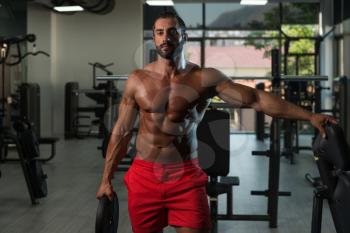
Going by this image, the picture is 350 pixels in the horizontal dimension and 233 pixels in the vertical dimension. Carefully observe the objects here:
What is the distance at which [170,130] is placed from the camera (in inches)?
84.8

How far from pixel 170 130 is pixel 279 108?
0.42m

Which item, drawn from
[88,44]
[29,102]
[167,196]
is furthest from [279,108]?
[88,44]

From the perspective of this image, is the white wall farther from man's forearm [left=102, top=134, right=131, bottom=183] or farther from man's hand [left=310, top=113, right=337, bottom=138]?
man's hand [left=310, top=113, right=337, bottom=138]

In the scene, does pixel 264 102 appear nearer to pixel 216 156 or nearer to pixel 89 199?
pixel 216 156

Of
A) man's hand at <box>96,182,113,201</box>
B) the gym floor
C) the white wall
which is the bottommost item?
the gym floor

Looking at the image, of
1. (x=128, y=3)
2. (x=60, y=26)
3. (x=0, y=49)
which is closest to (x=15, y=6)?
(x=60, y=26)

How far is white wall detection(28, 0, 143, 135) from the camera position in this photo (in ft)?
37.0

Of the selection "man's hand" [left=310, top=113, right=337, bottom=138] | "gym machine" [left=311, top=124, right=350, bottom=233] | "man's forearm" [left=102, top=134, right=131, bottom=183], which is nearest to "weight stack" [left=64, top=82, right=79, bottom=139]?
"gym machine" [left=311, top=124, right=350, bottom=233]

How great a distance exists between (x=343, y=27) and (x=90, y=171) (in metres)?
6.24

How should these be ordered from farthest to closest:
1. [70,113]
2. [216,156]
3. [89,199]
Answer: [70,113] → [89,199] → [216,156]

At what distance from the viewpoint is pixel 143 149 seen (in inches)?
85.8

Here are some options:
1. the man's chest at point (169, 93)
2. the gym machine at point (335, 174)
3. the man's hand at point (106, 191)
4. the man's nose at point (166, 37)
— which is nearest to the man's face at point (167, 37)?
the man's nose at point (166, 37)

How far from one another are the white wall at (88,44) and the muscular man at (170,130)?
9.08 meters

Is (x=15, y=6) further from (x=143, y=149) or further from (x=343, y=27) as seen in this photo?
(x=143, y=149)
